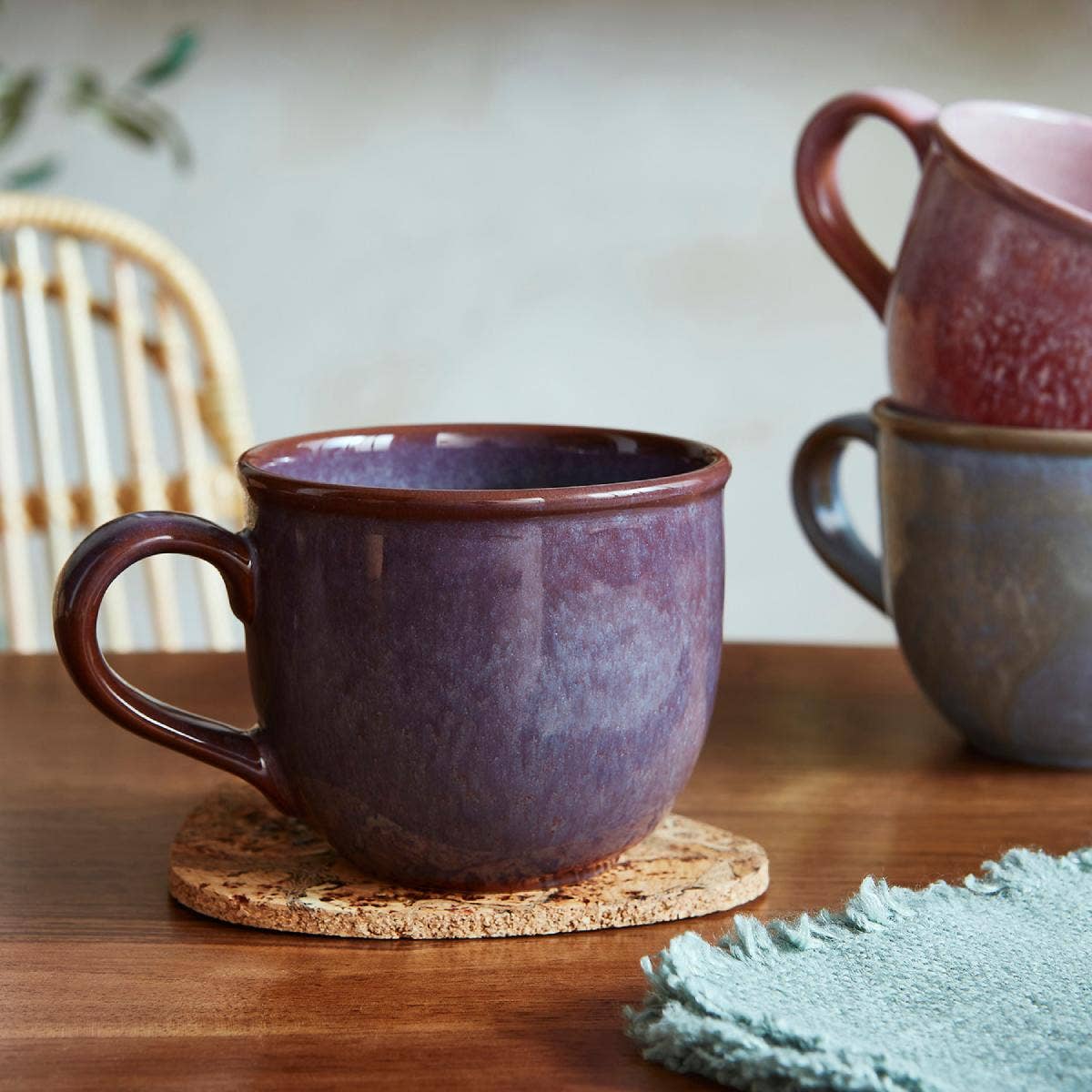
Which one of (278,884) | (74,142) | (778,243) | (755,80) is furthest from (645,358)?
(278,884)

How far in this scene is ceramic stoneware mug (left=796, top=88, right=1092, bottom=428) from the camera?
0.53 m

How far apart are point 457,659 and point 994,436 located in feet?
0.81

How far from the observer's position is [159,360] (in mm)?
1121

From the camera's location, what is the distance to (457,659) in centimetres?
40

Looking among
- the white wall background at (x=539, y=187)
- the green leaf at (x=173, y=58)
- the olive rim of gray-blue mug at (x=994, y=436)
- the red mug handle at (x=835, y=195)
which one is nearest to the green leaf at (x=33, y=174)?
the white wall background at (x=539, y=187)

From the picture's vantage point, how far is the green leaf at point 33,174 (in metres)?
1.58

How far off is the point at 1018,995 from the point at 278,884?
0.69ft

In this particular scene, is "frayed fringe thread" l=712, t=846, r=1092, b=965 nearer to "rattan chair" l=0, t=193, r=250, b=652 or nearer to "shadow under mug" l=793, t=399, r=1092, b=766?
"shadow under mug" l=793, t=399, r=1092, b=766

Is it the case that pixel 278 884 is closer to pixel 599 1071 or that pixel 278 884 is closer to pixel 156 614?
pixel 599 1071

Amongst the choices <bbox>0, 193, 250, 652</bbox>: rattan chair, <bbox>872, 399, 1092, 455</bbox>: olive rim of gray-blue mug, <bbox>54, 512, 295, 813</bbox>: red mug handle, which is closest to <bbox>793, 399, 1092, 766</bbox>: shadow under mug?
<bbox>872, 399, 1092, 455</bbox>: olive rim of gray-blue mug

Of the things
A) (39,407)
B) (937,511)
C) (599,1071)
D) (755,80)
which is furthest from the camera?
(755,80)

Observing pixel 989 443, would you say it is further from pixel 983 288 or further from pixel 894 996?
pixel 894 996

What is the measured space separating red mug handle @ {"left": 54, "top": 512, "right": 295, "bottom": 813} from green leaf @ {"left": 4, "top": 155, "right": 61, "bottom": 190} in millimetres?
1291

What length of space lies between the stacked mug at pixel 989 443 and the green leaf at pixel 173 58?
3.61ft
